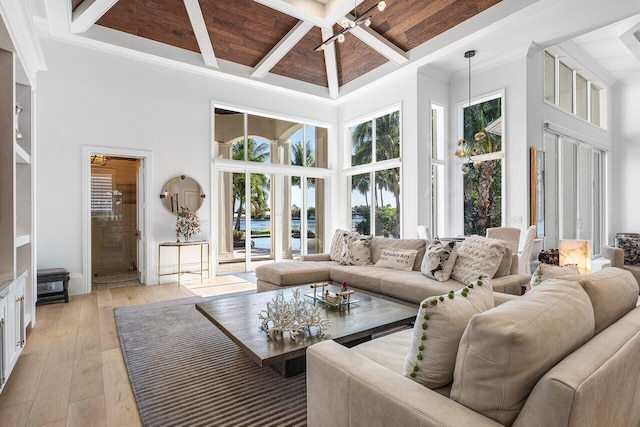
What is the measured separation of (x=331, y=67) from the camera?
22.9ft

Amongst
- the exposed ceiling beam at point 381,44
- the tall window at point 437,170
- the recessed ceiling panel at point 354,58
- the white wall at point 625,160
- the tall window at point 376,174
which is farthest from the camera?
the white wall at point 625,160

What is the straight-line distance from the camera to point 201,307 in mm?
2832

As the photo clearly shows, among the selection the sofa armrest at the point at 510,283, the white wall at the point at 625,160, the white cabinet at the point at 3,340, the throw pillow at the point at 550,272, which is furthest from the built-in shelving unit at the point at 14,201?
the white wall at the point at 625,160

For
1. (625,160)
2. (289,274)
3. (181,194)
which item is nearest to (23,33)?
(181,194)

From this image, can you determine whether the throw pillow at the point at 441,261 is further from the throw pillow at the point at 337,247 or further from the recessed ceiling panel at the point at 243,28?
the recessed ceiling panel at the point at 243,28

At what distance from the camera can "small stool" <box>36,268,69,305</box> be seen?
14.1 feet

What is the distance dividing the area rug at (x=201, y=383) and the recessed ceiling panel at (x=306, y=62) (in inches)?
201

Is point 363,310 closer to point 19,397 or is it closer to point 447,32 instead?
point 19,397

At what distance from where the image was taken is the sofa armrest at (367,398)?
100 cm

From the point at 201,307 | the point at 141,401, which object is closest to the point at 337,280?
the point at 201,307

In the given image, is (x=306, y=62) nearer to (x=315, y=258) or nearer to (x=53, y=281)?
(x=315, y=258)

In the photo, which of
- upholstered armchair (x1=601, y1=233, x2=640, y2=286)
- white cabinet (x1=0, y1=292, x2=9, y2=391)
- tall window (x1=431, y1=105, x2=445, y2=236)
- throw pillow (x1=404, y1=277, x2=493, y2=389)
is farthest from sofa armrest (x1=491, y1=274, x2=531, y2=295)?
white cabinet (x1=0, y1=292, x2=9, y2=391)

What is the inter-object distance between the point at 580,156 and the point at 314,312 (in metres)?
7.83

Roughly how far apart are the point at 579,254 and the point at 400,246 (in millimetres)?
1813
